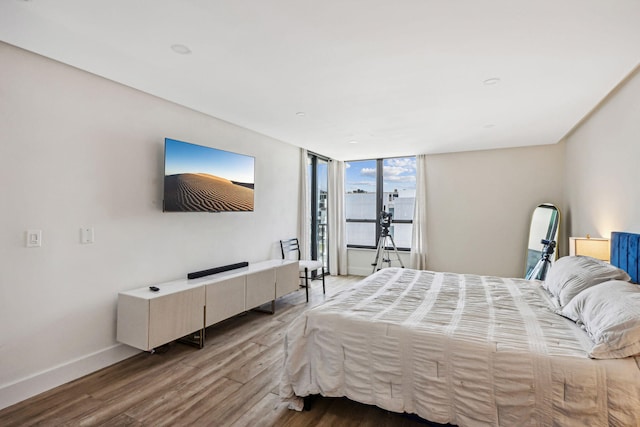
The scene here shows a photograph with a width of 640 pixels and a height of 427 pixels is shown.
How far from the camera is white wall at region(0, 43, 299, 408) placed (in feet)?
6.51

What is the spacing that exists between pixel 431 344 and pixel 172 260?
247cm

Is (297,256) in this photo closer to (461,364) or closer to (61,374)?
(61,374)

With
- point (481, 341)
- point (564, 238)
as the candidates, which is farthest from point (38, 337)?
point (564, 238)

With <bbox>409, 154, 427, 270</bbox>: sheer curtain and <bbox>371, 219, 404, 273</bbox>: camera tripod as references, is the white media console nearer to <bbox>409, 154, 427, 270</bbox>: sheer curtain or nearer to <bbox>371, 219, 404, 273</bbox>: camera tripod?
<bbox>371, 219, 404, 273</bbox>: camera tripod

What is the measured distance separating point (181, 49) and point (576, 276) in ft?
10.3

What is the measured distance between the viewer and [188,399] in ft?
6.63

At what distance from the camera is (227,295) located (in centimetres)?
305

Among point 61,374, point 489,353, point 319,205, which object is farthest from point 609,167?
point 61,374

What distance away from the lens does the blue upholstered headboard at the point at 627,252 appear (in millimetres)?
2105

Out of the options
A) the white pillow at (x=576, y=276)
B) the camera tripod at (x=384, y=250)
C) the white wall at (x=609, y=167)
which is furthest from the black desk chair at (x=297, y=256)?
the white wall at (x=609, y=167)

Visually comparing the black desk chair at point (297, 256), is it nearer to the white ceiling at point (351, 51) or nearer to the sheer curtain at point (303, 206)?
the sheer curtain at point (303, 206)

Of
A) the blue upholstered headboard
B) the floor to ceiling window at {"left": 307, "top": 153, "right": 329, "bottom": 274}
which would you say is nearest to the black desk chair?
the floor to ceiling window at {"left": 307, "top": 153, "right": 329, "bottom": 274}

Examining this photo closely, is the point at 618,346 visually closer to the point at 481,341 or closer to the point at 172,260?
the point at 481,341

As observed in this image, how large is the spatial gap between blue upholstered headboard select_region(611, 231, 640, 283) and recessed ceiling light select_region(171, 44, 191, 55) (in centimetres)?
334
